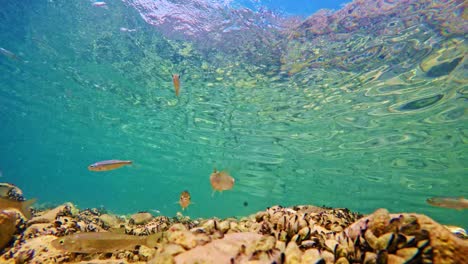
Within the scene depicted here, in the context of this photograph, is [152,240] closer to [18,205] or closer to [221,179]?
[221,179]

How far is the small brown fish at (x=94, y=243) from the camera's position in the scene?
10.6 ft

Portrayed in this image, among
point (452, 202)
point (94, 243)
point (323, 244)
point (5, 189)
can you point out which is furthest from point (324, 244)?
point (5, 189)

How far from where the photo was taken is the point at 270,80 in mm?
14820

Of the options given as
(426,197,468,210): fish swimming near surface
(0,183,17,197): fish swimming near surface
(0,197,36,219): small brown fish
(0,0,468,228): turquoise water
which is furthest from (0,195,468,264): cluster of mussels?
(0,0,468,228): turquoise water

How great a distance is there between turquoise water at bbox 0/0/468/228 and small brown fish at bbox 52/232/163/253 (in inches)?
432

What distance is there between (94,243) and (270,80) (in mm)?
13028

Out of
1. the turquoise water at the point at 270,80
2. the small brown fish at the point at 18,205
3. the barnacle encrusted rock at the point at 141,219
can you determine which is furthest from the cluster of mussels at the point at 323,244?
the turquoise water at the point at 270,80

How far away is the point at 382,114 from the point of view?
51.9 feet

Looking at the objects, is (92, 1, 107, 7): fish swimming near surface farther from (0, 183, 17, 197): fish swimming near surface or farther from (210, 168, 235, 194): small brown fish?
(210, 168, 235, 194): small brown fish

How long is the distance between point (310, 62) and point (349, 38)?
2193 millimetres

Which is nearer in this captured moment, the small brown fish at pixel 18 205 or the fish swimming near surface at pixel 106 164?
the fish swimming near surface at pixel 106 164

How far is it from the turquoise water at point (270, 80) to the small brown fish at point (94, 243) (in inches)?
432

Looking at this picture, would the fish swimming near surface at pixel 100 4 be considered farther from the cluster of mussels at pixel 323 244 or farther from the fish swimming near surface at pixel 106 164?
the cluster of mussels at pixel 323 244

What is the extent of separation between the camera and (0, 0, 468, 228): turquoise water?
11297 mm
